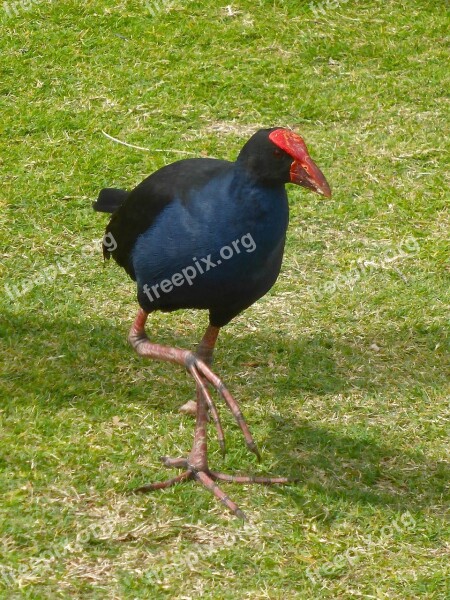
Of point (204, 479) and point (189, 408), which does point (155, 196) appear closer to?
point (189, 408)

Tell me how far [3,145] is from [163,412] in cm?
255

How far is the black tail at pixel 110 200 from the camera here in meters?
4.51

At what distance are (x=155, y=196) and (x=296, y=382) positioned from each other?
3.93 ft

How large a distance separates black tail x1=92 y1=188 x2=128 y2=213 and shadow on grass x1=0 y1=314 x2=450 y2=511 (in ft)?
1.95

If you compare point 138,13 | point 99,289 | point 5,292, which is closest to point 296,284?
point 99,289

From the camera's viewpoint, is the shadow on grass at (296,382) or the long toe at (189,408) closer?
the shadow on grass at (296,382)

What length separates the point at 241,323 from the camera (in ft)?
16.0

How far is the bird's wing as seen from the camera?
12.2 feet

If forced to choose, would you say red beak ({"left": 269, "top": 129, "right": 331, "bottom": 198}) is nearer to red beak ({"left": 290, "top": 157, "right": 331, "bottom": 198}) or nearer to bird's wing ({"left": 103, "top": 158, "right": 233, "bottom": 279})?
red beak ({"left": 290, "top": 157, "right": 331, "bottom": 198})

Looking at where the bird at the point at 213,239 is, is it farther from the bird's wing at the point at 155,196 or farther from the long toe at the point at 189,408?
the long toe at the point at 189,408

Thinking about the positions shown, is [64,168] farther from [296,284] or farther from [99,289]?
[296,284]

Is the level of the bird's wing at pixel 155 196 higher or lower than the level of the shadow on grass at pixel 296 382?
higher

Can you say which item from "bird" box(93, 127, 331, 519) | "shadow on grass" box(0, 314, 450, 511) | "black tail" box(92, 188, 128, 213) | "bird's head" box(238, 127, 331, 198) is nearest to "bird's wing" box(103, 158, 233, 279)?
"bird" box(93, 127, 331, 519)

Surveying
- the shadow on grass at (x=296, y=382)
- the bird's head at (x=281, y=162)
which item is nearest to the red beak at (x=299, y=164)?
the bird's head at (x=281, y=162)
